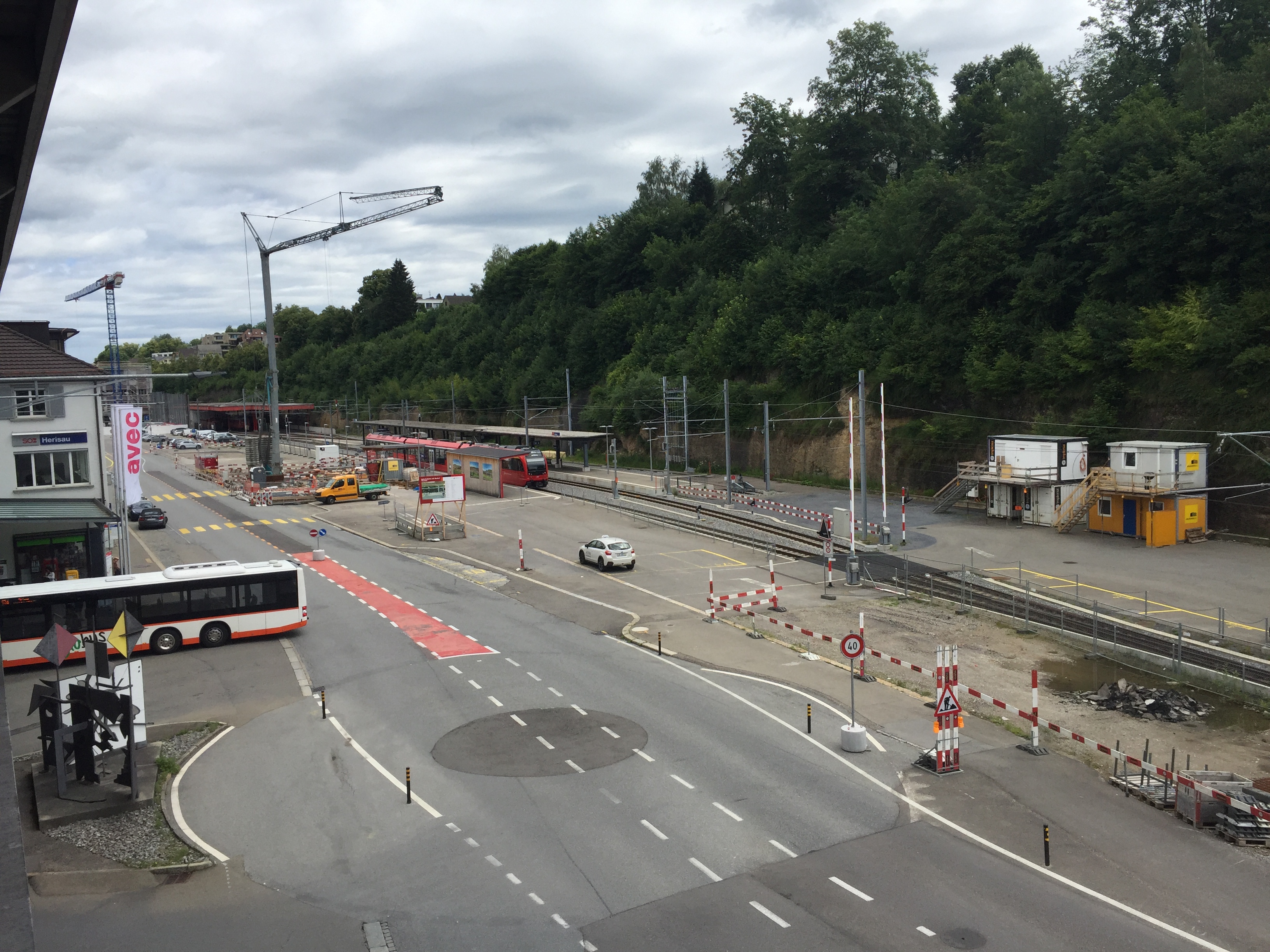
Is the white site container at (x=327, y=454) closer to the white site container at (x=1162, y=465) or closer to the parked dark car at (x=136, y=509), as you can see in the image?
the parked dark car at (x=136, y=509)

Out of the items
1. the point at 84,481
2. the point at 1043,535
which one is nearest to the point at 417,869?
the point at 84,481

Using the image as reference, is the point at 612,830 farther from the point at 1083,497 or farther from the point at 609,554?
the point at 1083,497

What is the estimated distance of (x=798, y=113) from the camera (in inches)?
3701

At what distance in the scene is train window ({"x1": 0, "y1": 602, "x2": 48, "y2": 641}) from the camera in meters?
24.2

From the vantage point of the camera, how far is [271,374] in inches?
3356

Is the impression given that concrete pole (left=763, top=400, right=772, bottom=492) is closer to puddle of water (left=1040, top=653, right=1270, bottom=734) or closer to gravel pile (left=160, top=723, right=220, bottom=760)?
puddle of water (left=1040, top=653, right=1270, bottom=734)

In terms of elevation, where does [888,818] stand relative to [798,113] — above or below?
below

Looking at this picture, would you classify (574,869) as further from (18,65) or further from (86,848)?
(18,65)

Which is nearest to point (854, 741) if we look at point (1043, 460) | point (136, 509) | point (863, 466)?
point (863, 466)

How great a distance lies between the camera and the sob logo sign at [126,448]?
38688mm

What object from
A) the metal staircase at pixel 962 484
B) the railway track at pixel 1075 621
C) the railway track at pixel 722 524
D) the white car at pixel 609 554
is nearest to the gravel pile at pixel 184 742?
the white car at pixel 609 554

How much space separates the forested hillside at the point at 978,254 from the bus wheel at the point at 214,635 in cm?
4086

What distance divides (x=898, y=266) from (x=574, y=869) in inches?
2409

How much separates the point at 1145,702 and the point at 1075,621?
7.86 metres
